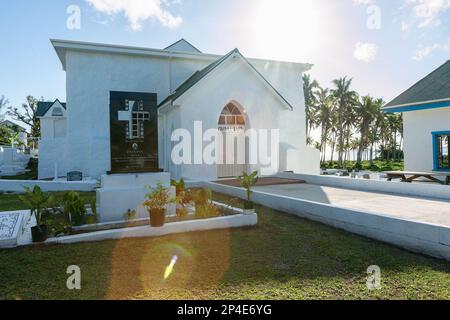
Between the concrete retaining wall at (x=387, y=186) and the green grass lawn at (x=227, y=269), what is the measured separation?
5.48m

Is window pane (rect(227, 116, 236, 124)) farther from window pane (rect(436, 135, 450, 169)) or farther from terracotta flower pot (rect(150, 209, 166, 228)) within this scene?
window pane (rect(436, 135, 450, 169))

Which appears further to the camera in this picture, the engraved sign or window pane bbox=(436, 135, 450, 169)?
window pane bbox=(436, 135, 450, 169)

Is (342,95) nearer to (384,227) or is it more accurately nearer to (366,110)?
(366,110)

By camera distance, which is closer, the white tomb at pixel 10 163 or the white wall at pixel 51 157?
the white wall at pixel 51 157

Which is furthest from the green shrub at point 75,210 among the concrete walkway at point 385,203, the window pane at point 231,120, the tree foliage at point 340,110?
the tree foliage at point 340,110

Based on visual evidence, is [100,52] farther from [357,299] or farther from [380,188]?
[357,299]

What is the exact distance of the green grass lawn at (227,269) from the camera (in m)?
4.24

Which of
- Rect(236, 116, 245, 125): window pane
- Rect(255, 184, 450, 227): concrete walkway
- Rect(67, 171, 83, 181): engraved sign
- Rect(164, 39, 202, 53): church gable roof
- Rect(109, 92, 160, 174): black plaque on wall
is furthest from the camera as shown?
Rect(164, 39, 202, 53): church gable roof

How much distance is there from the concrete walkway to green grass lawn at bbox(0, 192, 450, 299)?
76.0 inches

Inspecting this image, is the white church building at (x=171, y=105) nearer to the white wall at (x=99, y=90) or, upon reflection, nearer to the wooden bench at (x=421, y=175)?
the white wall at (x=99, y=90)

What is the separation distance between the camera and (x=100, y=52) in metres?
18.5

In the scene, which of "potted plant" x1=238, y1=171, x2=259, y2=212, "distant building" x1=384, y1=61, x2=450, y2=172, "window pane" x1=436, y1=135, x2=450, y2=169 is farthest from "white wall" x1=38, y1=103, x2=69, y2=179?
"window pane" x1=436, y1=135, x2=450, y2=169

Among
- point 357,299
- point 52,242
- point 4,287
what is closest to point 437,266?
point 357,299

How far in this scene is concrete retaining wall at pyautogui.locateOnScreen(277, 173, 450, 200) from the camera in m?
10.3
